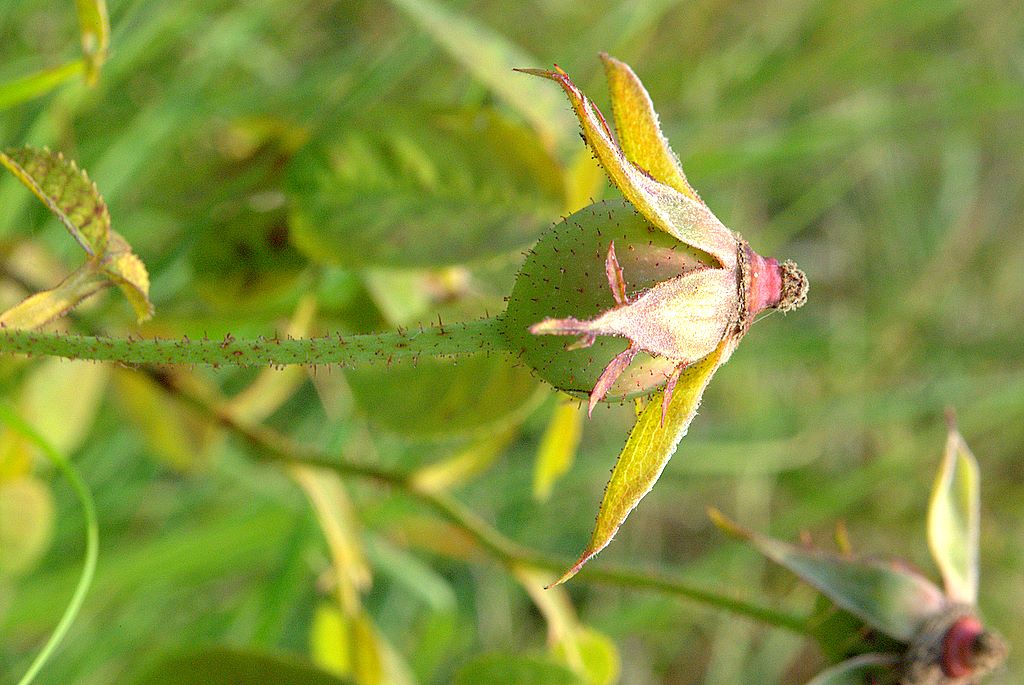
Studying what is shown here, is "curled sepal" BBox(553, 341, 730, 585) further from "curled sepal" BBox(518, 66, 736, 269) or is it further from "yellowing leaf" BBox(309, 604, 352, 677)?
"yellowing leaf" BBox(309, 604, 352, 677)

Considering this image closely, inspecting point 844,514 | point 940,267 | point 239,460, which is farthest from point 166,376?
point 940,267

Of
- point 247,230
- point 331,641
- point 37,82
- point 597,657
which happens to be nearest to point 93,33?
point 37,82

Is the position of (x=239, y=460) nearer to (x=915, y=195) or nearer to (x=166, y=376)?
(x=166, y=376)

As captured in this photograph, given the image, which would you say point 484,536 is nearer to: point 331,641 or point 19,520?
point 331,641

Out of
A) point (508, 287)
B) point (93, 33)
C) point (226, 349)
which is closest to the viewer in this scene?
point (226, 349)

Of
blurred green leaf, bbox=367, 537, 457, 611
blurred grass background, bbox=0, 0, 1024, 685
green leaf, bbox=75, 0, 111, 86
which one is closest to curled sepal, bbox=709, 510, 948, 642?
blurred grass background, bbox=0, 0, 1024, 685
